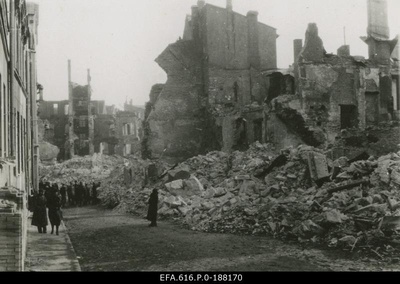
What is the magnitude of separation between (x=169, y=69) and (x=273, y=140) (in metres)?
10.7

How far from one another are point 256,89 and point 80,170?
15.8 meters

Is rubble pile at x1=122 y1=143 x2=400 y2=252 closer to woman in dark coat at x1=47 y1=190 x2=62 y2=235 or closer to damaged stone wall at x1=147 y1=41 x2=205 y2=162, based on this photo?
woman in dark coat at x1=47 y1=190 x2=62 y2=235

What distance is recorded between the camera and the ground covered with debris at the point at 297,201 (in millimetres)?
9328

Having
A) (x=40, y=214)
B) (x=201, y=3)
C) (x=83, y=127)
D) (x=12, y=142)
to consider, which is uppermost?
(x=201, y=3)

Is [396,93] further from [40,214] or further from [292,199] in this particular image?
[40,214]

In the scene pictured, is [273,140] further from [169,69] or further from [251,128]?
[169,69]

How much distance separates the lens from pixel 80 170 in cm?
3744

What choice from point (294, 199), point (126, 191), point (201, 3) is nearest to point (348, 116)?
point (126, 191)

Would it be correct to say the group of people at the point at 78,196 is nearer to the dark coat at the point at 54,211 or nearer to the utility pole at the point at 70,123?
the dark coat at the point at 54,211

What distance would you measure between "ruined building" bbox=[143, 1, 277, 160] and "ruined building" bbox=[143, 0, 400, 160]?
0.07 meters

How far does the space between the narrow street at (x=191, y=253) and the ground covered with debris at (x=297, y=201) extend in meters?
0.60

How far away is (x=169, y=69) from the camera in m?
32.0

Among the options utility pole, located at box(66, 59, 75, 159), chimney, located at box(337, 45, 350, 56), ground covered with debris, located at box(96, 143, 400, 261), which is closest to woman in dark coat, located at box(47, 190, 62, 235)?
ground covered with debris, located at box(96, 143, 400, 261)

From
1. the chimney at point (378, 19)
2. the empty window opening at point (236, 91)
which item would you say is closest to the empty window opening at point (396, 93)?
the chimney at point (378, 19)
